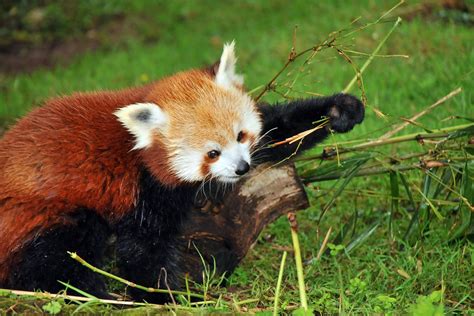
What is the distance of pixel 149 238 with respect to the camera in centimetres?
389

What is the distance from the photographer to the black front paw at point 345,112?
4078 millimetres

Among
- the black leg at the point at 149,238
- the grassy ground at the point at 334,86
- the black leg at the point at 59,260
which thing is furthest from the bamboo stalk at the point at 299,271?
the black leg at the point at 59,260

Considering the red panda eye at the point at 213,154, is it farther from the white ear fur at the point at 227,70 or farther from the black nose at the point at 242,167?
the white ear fur at the point at 227,70

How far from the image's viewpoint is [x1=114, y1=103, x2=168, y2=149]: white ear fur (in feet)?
12.2

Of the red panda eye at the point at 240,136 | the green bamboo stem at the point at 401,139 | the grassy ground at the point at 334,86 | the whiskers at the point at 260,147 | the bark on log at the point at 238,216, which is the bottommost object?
the grassy ground at the point at 334,86

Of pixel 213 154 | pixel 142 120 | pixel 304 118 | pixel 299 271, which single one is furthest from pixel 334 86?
pixel 299 271

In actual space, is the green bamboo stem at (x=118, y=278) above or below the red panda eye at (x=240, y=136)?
below

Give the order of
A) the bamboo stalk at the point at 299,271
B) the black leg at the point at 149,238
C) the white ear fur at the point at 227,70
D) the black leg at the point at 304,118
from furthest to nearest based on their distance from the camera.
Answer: the black leg at the point at 304,118, the white ear fur at the point at 227,70, the black leg at the point at 149,238, the bamboo stalk at the point at 299,271

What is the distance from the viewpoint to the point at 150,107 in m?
3.76

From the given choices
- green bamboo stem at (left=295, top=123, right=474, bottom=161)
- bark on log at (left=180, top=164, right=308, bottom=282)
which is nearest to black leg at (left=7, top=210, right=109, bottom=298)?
bark on log at (left=180, top=164, right=308, bottom=282)

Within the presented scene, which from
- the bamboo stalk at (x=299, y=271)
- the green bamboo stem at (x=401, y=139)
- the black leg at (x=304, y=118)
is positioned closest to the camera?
the bamboo stalk at (x=299, y=271)

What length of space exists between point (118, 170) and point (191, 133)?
0.41 m

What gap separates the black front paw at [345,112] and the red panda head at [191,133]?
19.5 inches

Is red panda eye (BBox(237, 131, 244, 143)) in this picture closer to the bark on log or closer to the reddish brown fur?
the reddish brown fur
